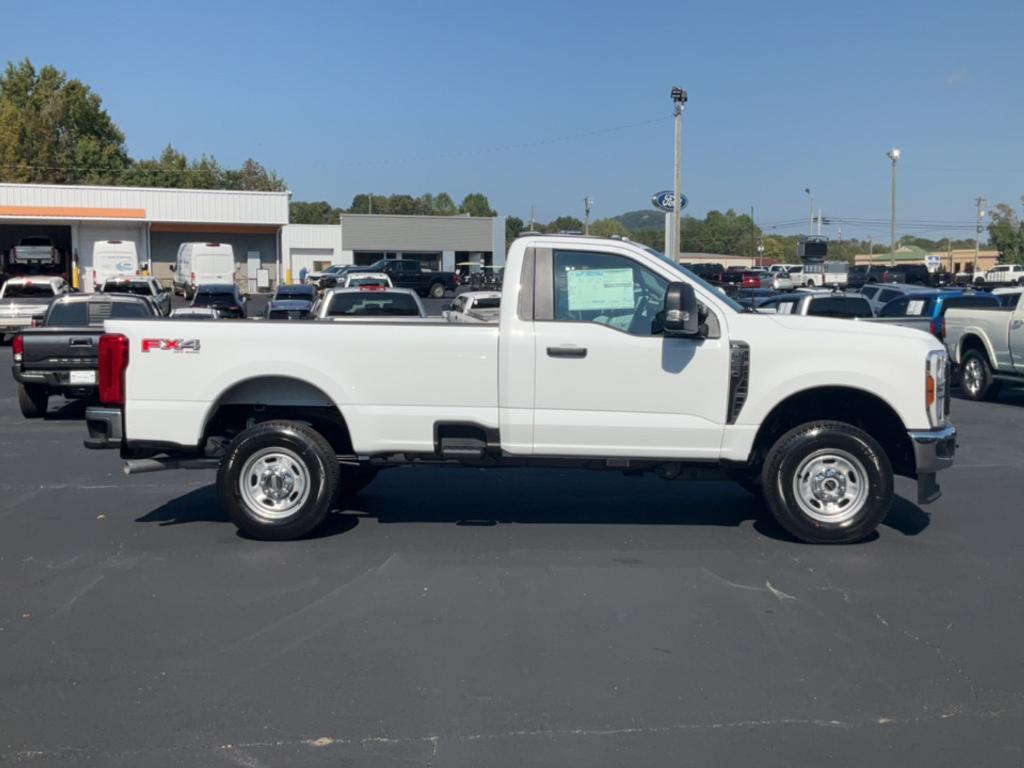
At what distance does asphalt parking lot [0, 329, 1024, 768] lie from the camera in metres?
4.78

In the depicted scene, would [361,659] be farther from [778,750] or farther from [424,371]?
[424,371]

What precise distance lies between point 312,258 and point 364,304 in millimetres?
60971

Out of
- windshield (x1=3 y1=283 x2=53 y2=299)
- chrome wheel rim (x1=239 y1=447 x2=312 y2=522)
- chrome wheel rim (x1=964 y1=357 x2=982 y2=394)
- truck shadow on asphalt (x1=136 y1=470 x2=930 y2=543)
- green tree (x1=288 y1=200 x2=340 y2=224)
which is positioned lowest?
truck shadow on asphalt (x1=136 y1=470 x2=930 y2=543)

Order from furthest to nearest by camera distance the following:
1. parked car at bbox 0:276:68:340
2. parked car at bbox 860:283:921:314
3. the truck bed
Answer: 1. parked car at bbox 860:283:921:314
2. parked car at bbox 0:276:68:340
3. the truck bed

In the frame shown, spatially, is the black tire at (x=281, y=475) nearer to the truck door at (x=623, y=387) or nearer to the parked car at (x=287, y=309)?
the truck door at (x=623, y=387)

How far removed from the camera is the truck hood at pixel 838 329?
313 inches

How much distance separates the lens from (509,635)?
19.9 ft

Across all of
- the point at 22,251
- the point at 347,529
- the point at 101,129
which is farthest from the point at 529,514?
the point at 101,129

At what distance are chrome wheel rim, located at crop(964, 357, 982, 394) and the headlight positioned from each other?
10170 millimetres

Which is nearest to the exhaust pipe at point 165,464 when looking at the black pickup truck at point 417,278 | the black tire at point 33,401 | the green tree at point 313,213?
the black tire at point 33,401

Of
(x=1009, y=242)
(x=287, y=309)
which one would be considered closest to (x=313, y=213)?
(x=1009, y=242)

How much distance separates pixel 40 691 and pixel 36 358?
10296 millimetres

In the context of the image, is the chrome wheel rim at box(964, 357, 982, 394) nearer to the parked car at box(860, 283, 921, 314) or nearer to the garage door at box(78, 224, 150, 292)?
the parked car at box(860, 283, 921, 314)

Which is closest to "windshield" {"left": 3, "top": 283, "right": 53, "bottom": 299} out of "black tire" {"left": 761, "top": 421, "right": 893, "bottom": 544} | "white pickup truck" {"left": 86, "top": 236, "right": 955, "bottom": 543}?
"white pickup truck" {"left": 86, "top": 236, "right": 955, "bottom": 543}
